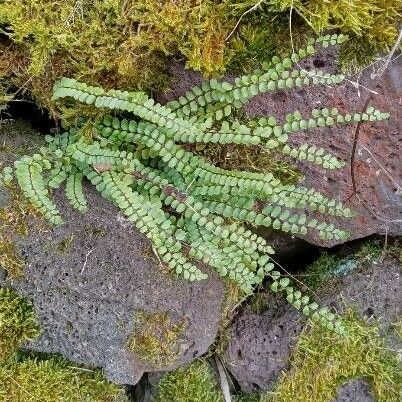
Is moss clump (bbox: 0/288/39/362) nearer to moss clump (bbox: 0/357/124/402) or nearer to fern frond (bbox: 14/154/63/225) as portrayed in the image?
moss clump (bbox: 0/357/124/402)

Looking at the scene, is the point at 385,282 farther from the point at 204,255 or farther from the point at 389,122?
the point at 204,255

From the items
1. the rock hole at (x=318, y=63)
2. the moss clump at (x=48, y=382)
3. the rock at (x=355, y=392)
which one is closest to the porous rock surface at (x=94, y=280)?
the moss clump at (x=48, y=382)

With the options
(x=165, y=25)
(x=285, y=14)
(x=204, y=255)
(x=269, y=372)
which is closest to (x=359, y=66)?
(x=285, y=14)

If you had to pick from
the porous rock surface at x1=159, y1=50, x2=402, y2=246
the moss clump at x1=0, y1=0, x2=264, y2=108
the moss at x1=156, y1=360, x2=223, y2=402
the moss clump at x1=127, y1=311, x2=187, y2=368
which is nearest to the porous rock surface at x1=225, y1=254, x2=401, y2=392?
the moss at x1=156, y1=360, x2=223, y2=402

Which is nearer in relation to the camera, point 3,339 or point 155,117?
point 155,117

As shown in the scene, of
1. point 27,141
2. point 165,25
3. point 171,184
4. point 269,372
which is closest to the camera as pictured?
point 165,25

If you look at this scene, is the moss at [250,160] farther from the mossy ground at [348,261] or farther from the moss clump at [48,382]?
the moss clump at [48,382]

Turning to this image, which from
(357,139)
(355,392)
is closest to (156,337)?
(355,392)
